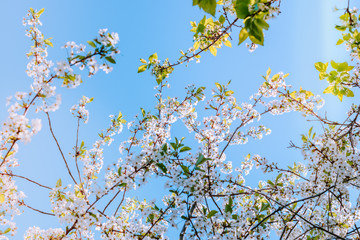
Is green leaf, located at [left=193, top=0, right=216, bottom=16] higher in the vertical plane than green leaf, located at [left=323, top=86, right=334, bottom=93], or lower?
lower

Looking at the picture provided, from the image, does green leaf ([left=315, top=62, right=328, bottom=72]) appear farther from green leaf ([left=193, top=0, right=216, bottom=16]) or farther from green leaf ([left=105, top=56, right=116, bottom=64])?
green leaf ([left=105, top=56, right=116, bottom=64])

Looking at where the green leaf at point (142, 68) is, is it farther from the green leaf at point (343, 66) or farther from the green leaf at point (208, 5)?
the green leaf at point (343, 66)

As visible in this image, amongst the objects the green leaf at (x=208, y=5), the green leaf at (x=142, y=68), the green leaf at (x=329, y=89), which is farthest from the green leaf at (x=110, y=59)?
the green leaf at (x=329, y=89)

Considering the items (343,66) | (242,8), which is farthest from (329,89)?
(242,8)

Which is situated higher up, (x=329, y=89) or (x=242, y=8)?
(x=329, y=89)

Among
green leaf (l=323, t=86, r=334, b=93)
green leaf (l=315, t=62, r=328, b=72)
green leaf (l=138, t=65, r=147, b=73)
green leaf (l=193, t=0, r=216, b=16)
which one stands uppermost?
green leaf (l=138, t=65, r=147, b=73)

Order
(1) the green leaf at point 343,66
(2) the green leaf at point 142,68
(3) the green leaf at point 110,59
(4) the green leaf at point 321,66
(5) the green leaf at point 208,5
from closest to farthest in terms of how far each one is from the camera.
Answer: (5) the green leaf at point 208,5 < (3) the green leaf at point 110,59 < (1) the green leaf at point 343,66 < (4) the green leaf at point 321,66 < (2) the green leaf at point 142,68

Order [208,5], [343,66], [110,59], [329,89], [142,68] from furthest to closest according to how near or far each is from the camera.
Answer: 1. [142,68]
2. [329,89]
3. [343,66]
4. [110,59]
5. [208,5]

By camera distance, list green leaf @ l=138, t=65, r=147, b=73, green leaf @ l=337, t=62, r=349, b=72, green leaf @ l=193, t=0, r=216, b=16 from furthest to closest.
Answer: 1. green leaf @ l=138, t=65, r=147, b=73
2. green leaf @ l=337, t=62, r=349, b=72
3. green leaf @ l=193, t=0, r=216, b=16

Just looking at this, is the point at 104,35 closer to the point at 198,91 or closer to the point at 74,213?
the point at 74,213

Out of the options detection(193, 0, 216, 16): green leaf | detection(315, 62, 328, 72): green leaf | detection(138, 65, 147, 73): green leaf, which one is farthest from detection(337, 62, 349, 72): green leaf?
detection(138, 65, 147, 73): green leaf

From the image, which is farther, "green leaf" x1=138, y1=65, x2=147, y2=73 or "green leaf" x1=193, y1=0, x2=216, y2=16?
"green leaf" x1=138, y1=65, x2=147, y2=73

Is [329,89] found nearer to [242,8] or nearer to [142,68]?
[242,8]

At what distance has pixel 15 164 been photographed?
10.9ft
